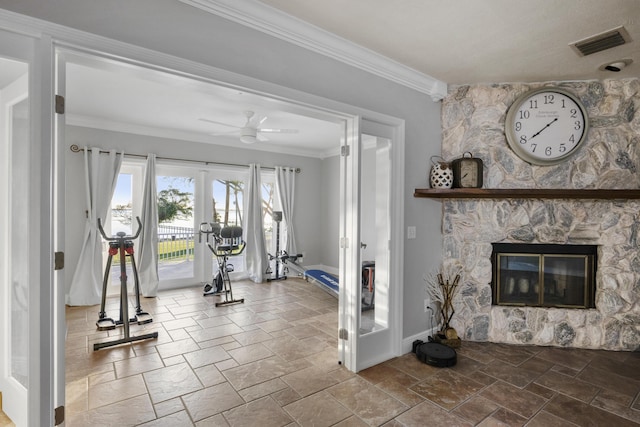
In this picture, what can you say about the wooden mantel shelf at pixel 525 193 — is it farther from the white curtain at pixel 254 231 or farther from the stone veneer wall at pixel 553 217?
the white curtain at pixel 254 231

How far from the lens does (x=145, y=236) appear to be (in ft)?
16.3

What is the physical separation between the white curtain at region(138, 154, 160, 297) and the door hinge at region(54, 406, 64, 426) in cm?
345

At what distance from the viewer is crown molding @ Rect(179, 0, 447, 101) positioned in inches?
77.9

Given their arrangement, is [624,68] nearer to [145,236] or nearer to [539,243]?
[539,243]

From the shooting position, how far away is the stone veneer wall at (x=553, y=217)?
3084 millimetres

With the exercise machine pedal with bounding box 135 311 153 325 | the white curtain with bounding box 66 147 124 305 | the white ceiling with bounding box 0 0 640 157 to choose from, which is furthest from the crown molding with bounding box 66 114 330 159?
the exercise machine pedal with bounding box 135 311 153 325

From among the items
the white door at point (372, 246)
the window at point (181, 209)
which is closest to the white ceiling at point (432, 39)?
the white door at point (372, 246)

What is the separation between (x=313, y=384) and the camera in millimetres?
2506

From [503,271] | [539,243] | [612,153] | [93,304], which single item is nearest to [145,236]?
[93,304]

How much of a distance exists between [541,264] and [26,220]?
411cm

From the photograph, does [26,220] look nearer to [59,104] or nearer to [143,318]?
[59,104]

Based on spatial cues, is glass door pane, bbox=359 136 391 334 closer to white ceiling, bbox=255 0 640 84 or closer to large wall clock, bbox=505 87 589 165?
white ceiling, bbox=255 0 640 84

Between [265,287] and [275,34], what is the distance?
168 inches

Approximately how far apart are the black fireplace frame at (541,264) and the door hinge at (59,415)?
354 cm
